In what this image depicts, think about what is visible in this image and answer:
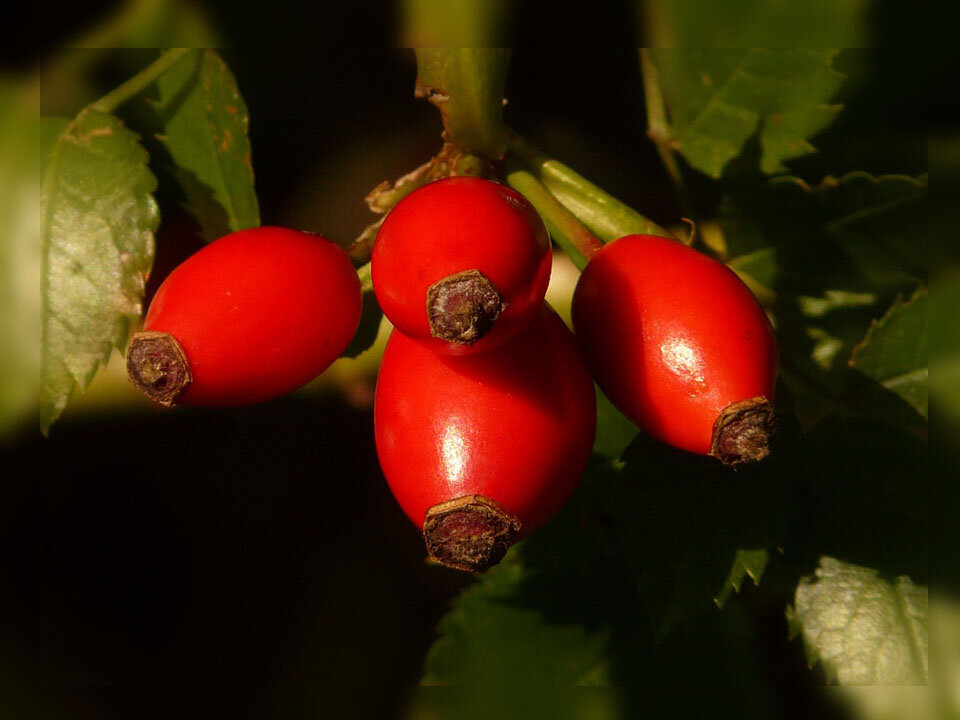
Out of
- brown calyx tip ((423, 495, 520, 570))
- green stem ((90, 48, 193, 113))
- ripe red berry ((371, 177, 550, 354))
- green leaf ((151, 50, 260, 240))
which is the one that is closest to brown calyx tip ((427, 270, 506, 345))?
ripe red berry ((371, 177, 550, 354))

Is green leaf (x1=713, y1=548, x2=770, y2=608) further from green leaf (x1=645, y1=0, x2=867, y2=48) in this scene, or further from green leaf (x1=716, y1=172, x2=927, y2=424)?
green leaf (x1=645, y1=0, x2=867, y2=48)

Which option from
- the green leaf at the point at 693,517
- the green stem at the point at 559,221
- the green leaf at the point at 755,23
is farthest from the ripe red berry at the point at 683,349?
the green leaf at the point at 755,23

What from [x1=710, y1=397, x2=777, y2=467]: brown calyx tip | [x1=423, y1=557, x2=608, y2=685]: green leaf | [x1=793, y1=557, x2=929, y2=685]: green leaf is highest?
[x1=710, y1=397, x2=777, y2=467]: brown calyx tip

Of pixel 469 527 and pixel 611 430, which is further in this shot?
pixel 611 430

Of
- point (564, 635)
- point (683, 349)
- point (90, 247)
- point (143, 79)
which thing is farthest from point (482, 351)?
point (564, 635)

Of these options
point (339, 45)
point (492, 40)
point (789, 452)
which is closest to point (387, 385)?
point (492, 40)

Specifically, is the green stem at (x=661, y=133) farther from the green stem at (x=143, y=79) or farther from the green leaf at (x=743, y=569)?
the green stem at (x=143, y=79)

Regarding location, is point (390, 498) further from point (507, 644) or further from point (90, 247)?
point (90, 247)
